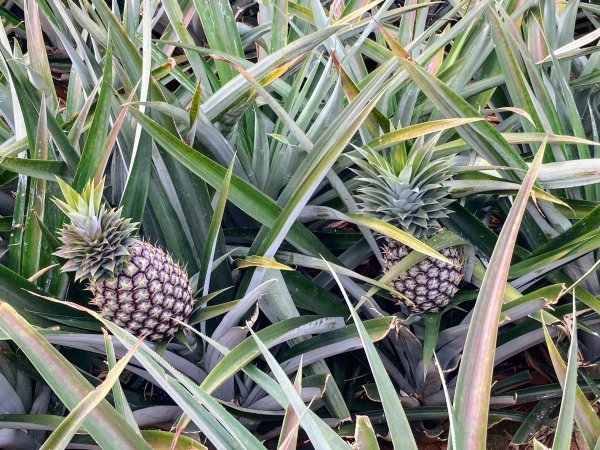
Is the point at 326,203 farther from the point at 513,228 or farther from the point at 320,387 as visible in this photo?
the point at 513,228

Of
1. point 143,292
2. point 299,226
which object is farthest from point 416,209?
point 143,292

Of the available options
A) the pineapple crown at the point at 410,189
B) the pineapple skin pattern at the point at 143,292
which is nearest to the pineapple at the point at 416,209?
the pineapple crown at the point at 410,189

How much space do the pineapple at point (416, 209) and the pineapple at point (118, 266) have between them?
0.33 m

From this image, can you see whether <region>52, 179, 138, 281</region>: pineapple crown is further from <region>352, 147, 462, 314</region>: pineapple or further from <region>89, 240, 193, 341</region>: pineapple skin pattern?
<region>352, 147, 462, 314</region>: pineapple

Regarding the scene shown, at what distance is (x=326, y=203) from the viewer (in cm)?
113

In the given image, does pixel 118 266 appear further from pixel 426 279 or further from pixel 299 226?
pixel 426 279

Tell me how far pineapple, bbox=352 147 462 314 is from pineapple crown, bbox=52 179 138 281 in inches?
14.8

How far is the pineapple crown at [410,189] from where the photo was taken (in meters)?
0.89

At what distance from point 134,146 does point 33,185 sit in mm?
200

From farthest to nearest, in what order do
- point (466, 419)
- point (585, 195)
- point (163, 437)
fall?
point (585, 195) → point (163, 437) → point (466, 419)

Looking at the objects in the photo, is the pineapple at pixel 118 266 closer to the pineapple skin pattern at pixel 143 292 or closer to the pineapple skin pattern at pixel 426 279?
the pineapple skin pattern at pixel 143 292

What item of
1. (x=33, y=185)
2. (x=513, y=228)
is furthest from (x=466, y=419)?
(x=33, y=185)

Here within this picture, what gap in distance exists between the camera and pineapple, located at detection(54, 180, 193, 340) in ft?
2.60

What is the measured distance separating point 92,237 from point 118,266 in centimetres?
5
